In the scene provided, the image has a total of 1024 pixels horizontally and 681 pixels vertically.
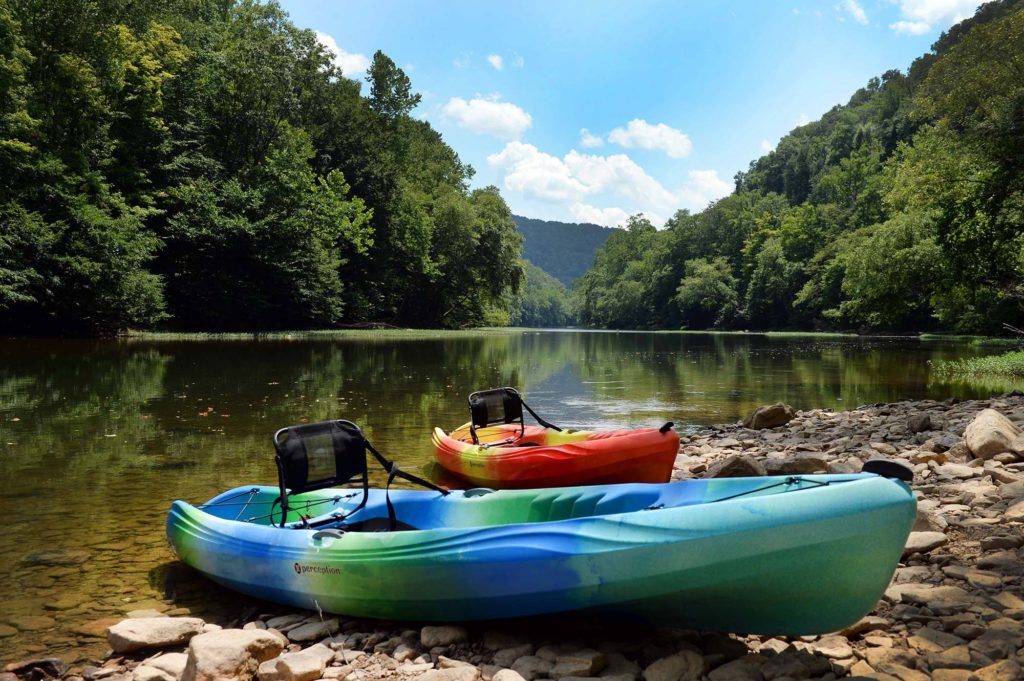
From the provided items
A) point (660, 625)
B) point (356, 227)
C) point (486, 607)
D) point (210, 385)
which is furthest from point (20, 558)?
point (356, 227)

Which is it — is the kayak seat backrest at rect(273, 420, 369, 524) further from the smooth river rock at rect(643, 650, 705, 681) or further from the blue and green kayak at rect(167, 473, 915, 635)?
the smooth river rock at rect(643, 650, 705, 681)

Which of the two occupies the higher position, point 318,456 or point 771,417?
point 318,456

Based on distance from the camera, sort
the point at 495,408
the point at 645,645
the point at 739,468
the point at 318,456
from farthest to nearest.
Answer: the point at 495,408 < the point at 739,468 < the point at 318,456 < the point at 645,645

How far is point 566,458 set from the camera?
7809mm

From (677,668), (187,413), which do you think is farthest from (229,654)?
(187,413)

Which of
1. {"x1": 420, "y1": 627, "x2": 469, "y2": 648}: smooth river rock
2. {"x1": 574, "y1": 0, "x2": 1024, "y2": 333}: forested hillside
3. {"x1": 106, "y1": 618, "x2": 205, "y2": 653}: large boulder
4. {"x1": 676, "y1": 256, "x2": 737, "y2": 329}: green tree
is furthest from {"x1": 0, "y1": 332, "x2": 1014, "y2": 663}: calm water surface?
{"x1": 676, "y1": 256, "x2": 737, "y2": 329}: green tree

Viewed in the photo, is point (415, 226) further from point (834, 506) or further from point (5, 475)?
point (834, 506)

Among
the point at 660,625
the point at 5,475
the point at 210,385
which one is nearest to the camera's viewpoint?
the point at 660,625

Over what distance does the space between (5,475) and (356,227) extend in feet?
139

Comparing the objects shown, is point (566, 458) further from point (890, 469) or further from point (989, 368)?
point (989, 368)

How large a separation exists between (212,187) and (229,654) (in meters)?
40.2

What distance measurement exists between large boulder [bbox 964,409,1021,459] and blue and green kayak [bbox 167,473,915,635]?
4.59m

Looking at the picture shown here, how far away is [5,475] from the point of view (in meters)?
8.29

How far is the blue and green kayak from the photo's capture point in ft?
11.6
